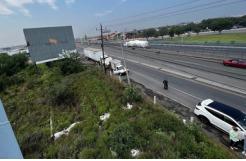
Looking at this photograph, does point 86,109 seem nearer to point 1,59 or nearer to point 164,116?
point 164,116

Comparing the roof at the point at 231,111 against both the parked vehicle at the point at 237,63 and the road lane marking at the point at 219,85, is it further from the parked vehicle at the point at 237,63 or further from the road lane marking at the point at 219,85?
the parked vehicle at the point at 237,63

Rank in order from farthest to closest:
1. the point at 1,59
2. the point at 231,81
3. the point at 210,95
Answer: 1. the point at 1,59
2. the point at 231,81
3. the point at 210,95

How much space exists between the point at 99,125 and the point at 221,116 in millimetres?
8347

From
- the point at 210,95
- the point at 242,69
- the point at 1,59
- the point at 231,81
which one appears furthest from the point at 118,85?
the point at 1,59

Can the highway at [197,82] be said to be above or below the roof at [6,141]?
below

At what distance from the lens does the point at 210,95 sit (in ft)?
56.5

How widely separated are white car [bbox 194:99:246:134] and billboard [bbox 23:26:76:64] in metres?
34.8

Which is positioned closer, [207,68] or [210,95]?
[210,95]

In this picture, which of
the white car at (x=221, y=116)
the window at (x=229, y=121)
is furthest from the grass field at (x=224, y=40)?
the window at (x=229, y=121)

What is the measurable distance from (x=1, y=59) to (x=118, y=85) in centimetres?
4299

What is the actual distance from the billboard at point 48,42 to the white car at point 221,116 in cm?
3478

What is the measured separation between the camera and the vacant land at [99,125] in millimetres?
8719

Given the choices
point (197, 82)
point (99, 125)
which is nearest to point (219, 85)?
point (197, 82)

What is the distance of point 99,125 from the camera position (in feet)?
44.9
